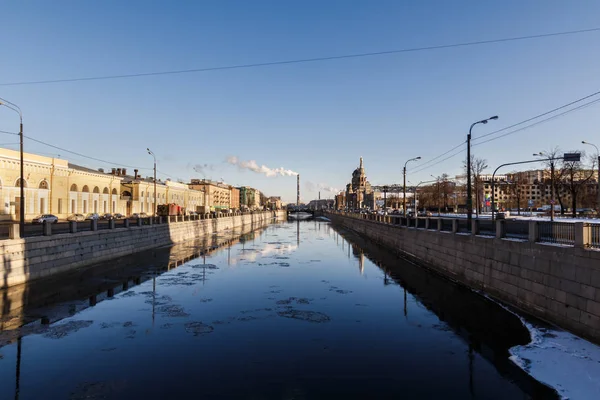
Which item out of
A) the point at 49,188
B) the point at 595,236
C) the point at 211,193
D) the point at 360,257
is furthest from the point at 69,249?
the point at 211,193

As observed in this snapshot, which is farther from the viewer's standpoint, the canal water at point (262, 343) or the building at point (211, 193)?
the building at point (211, 193)

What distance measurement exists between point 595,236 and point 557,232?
7.05 ft

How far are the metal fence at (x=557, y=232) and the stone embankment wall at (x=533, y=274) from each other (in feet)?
1.53

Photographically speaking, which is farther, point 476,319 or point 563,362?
point 476,319

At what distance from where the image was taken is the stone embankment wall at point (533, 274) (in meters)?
13.4

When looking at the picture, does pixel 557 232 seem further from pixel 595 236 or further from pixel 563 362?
pixel 563 362

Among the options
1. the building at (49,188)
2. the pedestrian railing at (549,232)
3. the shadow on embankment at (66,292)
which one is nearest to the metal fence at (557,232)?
the pedestrian railing at (549,232)

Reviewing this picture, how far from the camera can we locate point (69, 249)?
27.6 meters

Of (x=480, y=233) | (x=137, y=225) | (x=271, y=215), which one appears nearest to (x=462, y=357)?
(x=480, y=233)

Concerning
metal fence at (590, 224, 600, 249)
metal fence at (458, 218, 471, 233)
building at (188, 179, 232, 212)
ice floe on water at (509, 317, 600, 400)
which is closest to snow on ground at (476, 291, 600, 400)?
ice floe on water at (509, 317, 600, 400)

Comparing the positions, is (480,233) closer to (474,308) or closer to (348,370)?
(474,308)

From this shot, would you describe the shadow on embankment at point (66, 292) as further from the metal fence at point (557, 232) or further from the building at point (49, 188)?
the building at point (49, 188)

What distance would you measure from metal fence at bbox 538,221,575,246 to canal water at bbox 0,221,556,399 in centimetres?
371

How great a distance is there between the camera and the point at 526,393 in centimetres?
1046
